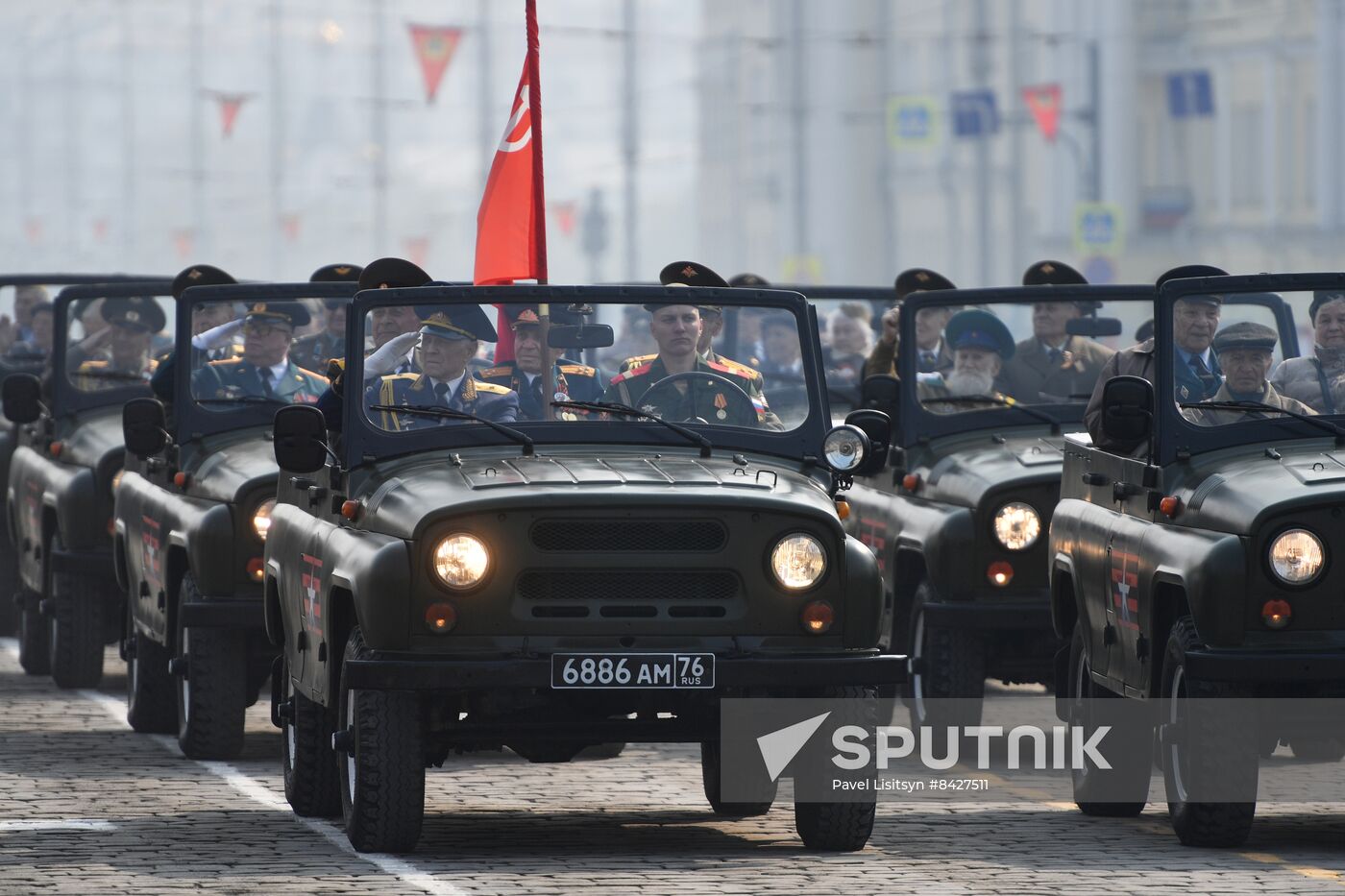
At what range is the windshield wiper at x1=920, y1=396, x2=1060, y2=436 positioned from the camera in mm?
14555

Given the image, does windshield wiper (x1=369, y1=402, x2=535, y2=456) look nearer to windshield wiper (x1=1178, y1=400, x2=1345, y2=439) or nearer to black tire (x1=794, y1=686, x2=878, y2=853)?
black tire (x1=794, y1=686, x2=878, y2=853)

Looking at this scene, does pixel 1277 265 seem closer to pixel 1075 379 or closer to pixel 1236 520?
pixel 1075 379

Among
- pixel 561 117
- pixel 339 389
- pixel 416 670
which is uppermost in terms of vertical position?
pixel 561 117

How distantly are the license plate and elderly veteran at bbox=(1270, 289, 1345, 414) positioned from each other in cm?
253

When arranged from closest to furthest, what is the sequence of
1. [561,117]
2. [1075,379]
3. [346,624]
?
[346,624], [1075,379], [561,117]

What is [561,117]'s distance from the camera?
3927 inches

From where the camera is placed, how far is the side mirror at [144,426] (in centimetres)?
1375

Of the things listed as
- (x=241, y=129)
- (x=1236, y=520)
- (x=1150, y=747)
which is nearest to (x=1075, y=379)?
(x=1150, y=747)

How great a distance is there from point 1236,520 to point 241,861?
10.7 feet

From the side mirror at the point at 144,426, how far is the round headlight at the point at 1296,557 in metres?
5.42

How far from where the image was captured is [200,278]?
610 inches

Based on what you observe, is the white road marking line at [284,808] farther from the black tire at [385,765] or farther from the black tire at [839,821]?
the black tire at [839,821]

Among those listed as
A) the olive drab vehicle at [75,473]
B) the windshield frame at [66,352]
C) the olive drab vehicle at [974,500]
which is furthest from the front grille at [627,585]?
the windshield frame at [66,352]

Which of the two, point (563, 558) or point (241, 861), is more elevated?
point (563, 558)
